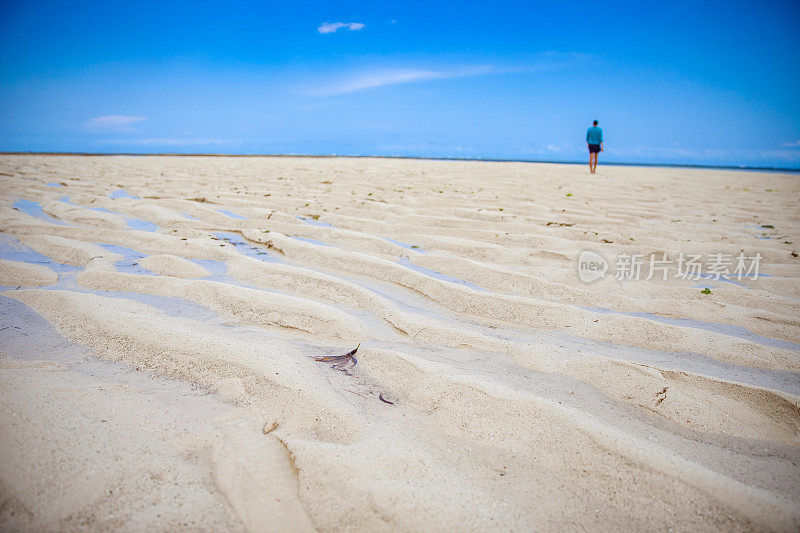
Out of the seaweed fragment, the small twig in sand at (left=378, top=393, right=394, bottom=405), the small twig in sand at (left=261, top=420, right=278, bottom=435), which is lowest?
the small twig in sand at (left=378, top=393, right=394, bottom=405)

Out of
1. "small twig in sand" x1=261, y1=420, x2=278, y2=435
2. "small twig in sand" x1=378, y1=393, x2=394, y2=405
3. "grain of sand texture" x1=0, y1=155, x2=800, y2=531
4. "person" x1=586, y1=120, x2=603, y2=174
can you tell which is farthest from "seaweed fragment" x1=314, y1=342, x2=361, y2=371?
"person" x1=586, y1=120, x2=603, y2=174

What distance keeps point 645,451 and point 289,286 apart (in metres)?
1.69

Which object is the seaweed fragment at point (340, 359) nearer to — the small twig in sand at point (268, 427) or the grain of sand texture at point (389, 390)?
the grain of sand texture at point (389, 390)

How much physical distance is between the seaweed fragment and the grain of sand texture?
1.1 inches

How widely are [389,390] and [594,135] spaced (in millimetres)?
9976

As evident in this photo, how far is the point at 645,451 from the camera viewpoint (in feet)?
3.52

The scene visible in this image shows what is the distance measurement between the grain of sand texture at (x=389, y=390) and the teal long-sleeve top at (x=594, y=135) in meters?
7.37

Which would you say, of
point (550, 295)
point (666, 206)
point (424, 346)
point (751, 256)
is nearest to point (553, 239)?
point (550, 295)

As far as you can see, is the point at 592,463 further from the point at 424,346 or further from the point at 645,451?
the point at 424,346

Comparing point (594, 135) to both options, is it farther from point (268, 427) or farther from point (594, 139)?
point (268, 427)

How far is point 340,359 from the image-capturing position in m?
1.53

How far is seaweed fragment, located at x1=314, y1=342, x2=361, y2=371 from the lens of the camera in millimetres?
1486

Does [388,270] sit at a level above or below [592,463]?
above

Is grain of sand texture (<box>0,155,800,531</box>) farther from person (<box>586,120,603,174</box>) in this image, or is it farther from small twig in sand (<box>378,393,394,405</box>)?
person (<box>586,120,603,174</box>)
